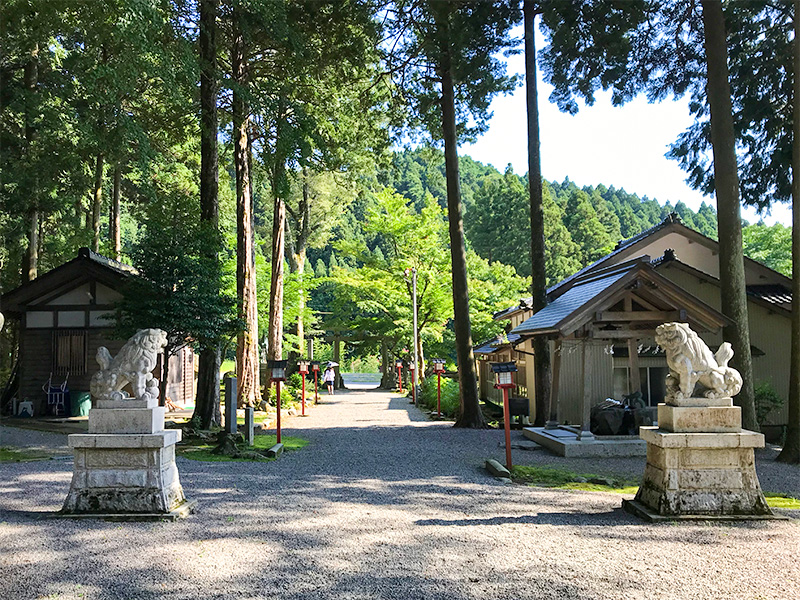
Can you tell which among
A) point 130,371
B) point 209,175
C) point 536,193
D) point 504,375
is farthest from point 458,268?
point 130,371

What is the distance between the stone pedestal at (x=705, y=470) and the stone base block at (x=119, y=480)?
484cm

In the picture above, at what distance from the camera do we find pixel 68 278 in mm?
17125

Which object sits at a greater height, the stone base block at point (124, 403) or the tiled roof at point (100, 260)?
the tiled roof at point (100, 260)

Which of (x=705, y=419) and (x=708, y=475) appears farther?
(x=705, y=419)

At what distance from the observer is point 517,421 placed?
59.5 feet

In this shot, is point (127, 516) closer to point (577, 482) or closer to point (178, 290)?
point (577, 482)

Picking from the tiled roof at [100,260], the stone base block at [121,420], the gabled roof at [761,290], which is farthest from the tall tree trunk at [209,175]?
the gabled roof at [761,290]

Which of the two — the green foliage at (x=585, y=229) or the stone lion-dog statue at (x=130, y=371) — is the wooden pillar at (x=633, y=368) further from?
the green foliage at (x=585, y=229)

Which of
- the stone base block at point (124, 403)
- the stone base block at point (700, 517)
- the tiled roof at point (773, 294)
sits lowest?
the stone base block at point (700, 517)

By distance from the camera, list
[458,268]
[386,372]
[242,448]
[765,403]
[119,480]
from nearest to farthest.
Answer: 1. [119,480]
2. [242,448]
3. [765,403]
4. [458,268]
5. [386,372]

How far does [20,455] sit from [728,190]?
13.2 metres

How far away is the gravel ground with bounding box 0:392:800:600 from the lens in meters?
4.45

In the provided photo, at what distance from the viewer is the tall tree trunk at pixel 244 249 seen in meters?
16.7

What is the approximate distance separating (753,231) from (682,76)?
24392 mm
